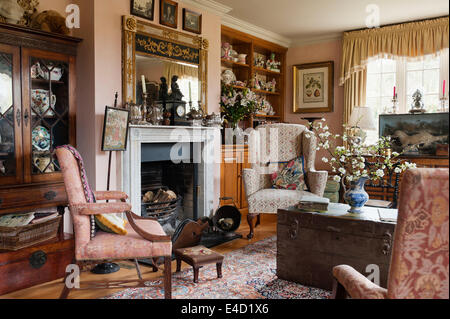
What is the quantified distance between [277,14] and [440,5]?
6.42ft

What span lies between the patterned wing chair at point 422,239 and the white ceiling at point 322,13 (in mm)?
3825

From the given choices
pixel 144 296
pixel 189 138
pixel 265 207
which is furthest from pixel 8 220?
pixel 265 207

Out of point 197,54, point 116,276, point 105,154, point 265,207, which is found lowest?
point 116,276

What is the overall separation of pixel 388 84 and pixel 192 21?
313 cm

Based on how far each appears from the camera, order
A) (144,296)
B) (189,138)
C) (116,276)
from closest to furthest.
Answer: (144,296) < (116,276) < (189,138)

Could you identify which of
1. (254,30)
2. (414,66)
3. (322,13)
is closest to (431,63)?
(414,66)

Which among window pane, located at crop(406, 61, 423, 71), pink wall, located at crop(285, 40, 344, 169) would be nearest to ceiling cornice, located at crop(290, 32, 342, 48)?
pink wall, located at crop(285, 40, 344, 169)

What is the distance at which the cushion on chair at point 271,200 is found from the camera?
3.73 meters

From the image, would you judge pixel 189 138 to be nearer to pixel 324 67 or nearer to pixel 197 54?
pixel 197 54

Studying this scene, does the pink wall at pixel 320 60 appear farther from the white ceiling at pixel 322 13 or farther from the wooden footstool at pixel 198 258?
the wooden footstool at pixel 198 258

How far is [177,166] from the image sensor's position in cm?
435

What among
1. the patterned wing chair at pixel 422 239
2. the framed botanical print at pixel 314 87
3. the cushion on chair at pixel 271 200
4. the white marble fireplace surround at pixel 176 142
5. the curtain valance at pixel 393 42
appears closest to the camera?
the patterned wing chair at pixel 422 239

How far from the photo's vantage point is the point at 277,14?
16.0 feet

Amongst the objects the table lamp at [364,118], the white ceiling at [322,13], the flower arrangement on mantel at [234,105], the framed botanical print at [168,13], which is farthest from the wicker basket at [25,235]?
the table lamp at [364,118]
